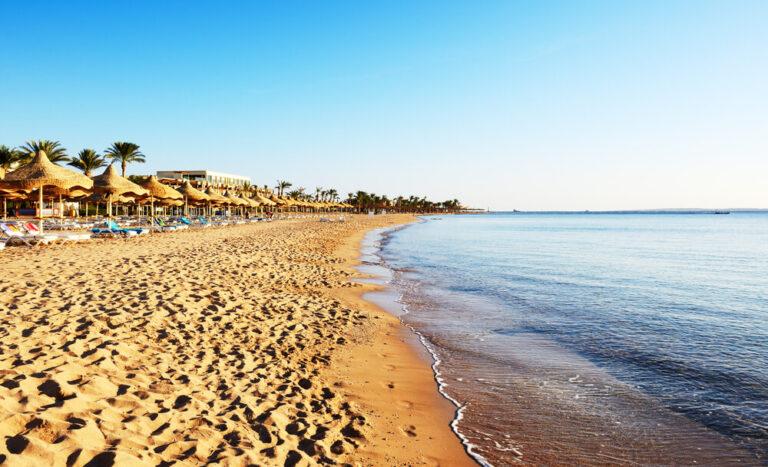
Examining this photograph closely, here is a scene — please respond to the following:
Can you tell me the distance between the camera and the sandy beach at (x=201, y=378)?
301 cm

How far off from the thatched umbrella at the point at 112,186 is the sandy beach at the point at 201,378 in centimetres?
1210

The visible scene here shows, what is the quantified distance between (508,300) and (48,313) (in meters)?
9.09

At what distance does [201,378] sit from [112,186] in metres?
18.5

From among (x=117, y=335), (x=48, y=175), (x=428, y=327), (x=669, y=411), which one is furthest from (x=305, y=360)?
(x=48, y=175)

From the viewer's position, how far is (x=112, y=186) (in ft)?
63.6

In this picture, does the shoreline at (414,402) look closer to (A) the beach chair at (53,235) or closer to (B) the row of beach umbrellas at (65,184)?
(A) the beach chair at (53,235)

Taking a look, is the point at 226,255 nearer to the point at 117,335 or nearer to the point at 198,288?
the point at 198,288

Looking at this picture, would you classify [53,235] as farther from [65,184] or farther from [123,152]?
[123,152]

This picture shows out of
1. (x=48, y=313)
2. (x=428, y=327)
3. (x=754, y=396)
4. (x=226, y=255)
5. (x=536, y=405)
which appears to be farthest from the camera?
(x=226, y=255)

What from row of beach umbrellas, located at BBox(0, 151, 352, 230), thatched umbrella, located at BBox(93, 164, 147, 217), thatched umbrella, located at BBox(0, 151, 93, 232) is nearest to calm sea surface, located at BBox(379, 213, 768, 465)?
thatched umbrella, located at BBox(0, 151, 93, 232)

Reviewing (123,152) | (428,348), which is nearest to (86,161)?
(123,152)

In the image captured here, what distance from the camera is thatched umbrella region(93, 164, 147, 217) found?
19.3m

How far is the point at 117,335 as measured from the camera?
513cm

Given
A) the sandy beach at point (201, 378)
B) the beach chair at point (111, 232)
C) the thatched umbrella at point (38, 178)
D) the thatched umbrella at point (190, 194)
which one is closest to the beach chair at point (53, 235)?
the thatched umbrella at point (38, 178)
